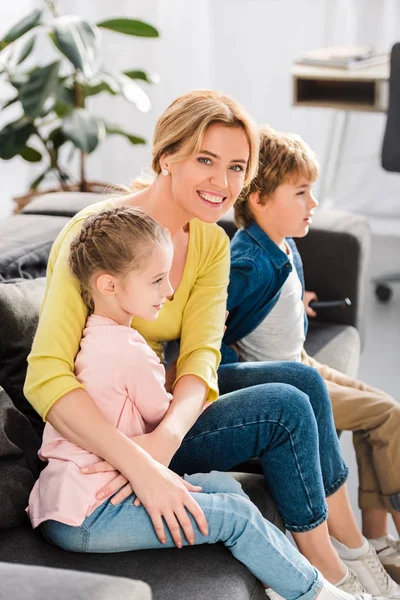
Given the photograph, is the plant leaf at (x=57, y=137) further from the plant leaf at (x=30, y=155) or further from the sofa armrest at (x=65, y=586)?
the sofa armrest at (x=65, y=586)

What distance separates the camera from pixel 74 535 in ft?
4.58

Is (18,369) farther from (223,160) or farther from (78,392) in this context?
(223,160)

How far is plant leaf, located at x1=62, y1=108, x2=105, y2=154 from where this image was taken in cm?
308

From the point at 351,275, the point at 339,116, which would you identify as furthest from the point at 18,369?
the point at 339,116

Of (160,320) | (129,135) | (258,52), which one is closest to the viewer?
(160,320)

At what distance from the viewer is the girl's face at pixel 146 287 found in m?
1.49

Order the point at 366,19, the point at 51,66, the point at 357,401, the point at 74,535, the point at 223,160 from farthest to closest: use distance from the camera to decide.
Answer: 1. the point at 366,19
2. the point at 51,66
3. the point at 357,401
4. the point at 223,160
5. the point at 74,535

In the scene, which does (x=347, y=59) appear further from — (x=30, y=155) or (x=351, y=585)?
(x=351, y=585)

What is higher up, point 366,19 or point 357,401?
Result: point 366,19

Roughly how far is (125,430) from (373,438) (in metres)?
0.66

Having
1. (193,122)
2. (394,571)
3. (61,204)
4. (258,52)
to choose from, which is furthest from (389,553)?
(258,52)

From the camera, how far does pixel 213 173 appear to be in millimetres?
1642

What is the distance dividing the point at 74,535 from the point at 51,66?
2115 mm

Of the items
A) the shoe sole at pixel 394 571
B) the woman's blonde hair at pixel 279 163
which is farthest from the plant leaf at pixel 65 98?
the shoe sole at pixel 394 571
